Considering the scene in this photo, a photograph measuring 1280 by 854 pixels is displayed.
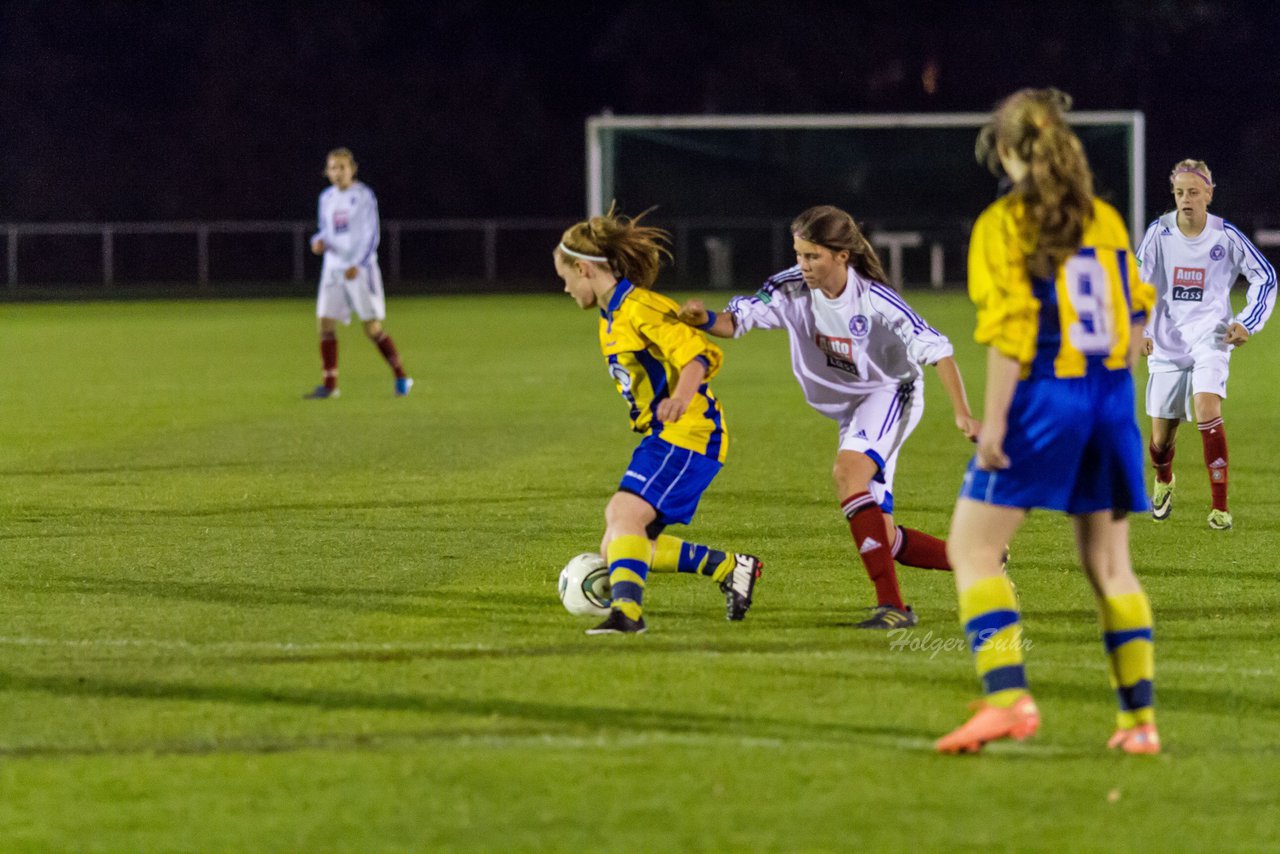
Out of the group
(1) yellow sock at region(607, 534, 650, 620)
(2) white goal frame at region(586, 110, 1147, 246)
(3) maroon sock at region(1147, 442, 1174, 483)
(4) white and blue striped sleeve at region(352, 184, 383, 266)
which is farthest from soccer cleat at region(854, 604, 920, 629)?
(2) white goal frame at region(586, 110, 1147, 246)

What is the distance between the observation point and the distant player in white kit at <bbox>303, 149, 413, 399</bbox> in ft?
54.3

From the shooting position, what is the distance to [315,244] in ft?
53.9

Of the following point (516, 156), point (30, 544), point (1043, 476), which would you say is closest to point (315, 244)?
point (30, 544)

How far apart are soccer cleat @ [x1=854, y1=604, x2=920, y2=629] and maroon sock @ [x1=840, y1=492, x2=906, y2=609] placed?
29 millimetres

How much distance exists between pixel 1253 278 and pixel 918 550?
3.04m

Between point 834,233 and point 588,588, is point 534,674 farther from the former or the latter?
point 834,233

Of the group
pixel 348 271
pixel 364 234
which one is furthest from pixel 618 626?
pixel 364 234

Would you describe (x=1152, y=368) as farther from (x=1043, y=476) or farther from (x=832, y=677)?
(x=1043, y=476)

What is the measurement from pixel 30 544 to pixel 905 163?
23.0 metres

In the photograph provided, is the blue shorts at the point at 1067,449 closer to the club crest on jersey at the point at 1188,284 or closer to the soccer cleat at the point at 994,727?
the soccer cleat at the point at 994,727

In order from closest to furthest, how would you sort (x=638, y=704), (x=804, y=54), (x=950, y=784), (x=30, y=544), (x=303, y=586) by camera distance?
(x=950, y=784) < (x=638, y=704) < (x=303, y=586) < (x=30, y=544) < (x=804, y=54)

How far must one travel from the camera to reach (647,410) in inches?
267

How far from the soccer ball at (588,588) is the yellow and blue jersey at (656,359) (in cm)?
50

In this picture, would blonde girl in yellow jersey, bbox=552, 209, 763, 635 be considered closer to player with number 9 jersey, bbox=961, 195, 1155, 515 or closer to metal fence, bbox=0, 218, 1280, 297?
player with number 9 jersey, bbox=961, 195, 1155, 515
